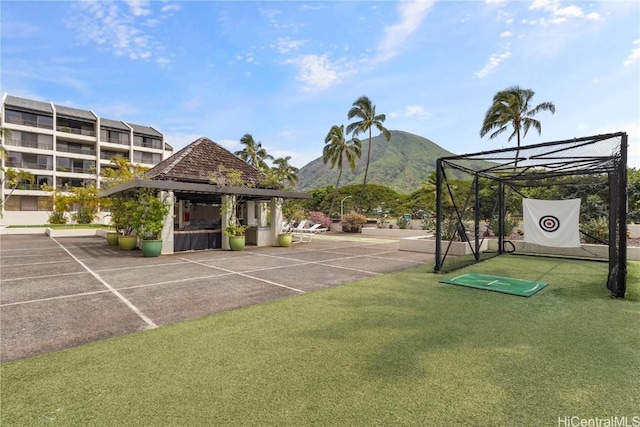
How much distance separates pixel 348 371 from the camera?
2852 millimetres

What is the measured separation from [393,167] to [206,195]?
102143mm

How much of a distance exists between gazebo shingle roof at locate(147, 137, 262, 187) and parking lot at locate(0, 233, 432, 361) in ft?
12.6

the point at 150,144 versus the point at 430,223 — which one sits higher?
the point at 150,144

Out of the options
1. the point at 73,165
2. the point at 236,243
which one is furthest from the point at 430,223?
the point at 73,165

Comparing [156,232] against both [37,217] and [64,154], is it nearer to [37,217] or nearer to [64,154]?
[37,217]

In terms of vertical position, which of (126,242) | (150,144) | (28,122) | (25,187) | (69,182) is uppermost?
(28,122)

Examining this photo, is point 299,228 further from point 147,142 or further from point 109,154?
point 147,142

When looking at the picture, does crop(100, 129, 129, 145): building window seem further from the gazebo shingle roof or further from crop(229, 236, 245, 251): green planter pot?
crop(229, 236, 245, 251): green planter pot

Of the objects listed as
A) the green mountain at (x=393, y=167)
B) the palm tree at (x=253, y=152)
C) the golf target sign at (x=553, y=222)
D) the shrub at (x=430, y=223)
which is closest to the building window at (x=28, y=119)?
the palm tree at (x=253, y=152)

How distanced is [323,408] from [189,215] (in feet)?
55.9

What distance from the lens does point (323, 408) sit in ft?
7.56

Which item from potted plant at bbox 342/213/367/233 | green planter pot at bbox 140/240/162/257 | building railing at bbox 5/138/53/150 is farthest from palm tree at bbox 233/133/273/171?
green planter pot at bbox 140/240/162/257

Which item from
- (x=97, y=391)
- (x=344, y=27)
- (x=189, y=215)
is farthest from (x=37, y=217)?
(x=97, y=391)

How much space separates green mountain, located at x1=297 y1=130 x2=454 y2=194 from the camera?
101 m
